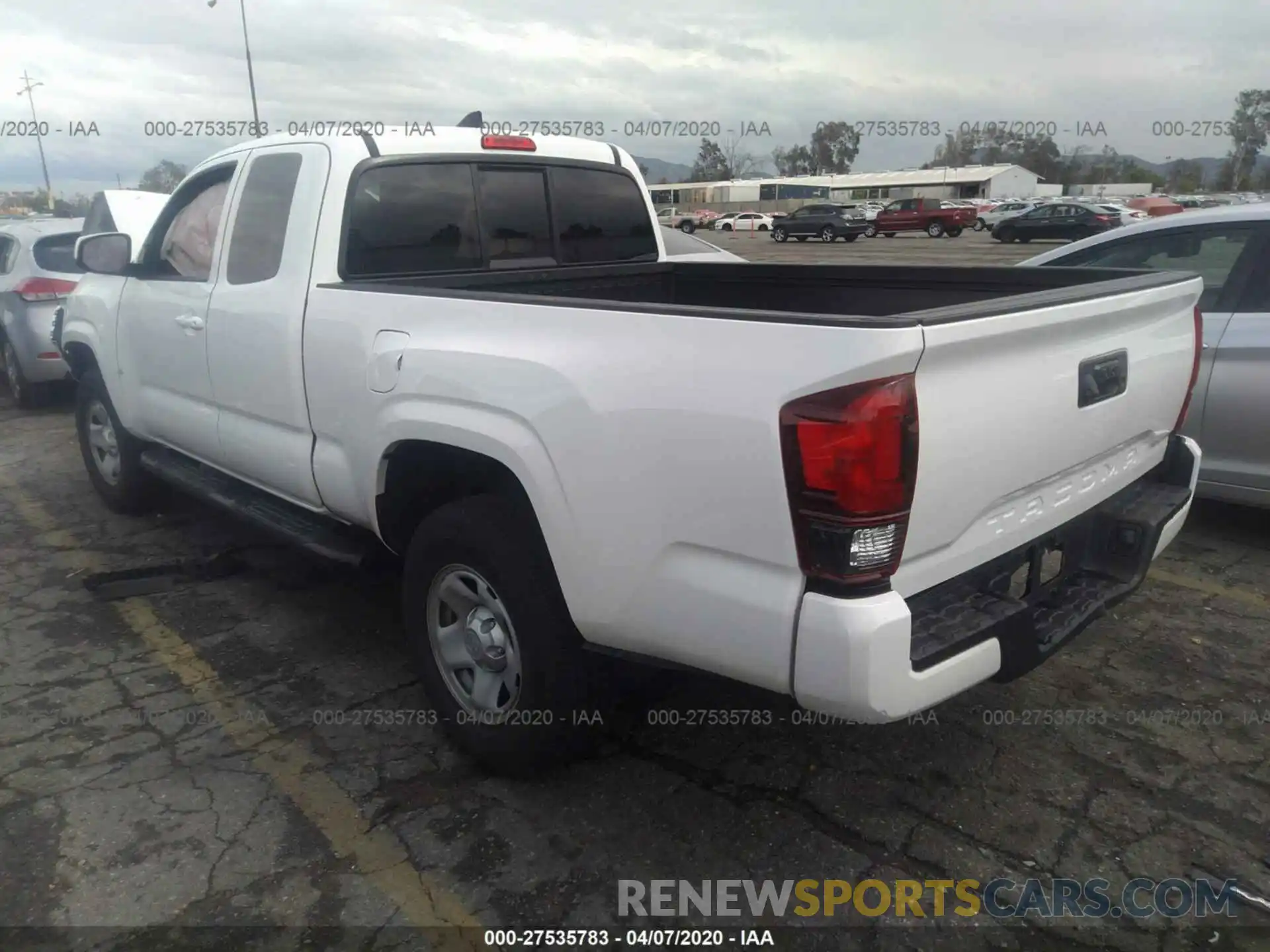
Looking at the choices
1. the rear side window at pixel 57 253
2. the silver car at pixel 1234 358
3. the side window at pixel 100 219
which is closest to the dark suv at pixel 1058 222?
the silver car at pixel 1234 358

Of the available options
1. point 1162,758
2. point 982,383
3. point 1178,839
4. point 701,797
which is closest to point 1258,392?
point 1162,758

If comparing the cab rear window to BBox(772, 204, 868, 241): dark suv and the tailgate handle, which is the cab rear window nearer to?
the tailgate handle

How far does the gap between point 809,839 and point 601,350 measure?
5.02ft

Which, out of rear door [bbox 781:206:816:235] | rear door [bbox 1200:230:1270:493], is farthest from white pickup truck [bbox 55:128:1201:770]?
rear door [bbox 781:206:816:235]

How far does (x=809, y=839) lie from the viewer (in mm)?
2740

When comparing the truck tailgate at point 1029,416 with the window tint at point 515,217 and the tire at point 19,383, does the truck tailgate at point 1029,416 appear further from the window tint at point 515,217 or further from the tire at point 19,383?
the tire at point 19,383

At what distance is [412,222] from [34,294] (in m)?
6.66

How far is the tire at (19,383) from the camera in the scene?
29.0 ft

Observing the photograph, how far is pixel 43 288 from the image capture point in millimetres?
8547

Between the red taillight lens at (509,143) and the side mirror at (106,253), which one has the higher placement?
the red taillight lens at (509,143)

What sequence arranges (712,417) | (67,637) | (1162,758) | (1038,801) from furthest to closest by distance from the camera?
(67,637)
(1162,758)
(1038,801)
(712,417)

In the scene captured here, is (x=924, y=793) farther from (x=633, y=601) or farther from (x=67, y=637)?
(x=67, y=637)

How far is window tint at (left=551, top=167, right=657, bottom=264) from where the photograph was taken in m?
4.27

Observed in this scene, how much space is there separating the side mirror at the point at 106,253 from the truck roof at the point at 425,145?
55 cm
